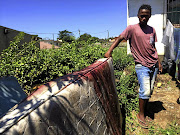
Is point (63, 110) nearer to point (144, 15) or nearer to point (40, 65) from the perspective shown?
point (144, 15)

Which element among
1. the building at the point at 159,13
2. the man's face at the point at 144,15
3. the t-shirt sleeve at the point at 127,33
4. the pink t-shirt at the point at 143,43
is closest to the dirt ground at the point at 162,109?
the pink t-shirt at the point at 143,43

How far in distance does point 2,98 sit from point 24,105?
958 mm

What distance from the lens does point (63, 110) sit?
3.08 ft

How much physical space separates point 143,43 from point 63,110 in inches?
87.1

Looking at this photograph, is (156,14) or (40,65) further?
(156,14)

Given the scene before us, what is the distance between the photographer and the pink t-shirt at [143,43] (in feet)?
8.93

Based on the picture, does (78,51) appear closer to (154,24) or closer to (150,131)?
(150,131)

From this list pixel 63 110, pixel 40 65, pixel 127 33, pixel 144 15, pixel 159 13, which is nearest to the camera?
pixel 63 110

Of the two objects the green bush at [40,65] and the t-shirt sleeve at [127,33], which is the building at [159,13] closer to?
the green bush at [40,65]

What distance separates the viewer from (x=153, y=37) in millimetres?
2832

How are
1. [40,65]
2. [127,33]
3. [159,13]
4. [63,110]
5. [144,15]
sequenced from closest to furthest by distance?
[63,110]
[144,15]
[127,33]
[40,65]
[159,13]

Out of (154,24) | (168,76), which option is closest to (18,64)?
(168,76)

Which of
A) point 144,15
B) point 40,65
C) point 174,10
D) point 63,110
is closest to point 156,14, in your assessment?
point 174,10

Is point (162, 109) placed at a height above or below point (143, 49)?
below
